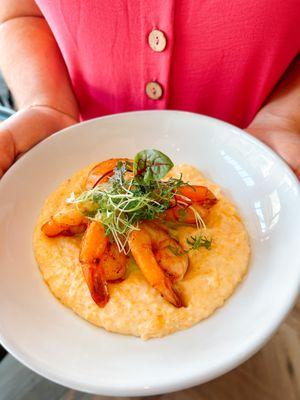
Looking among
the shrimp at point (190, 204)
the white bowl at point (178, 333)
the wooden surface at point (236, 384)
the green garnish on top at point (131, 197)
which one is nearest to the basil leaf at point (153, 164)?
the green garnish on top at point (131, 197)

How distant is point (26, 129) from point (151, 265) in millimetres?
788

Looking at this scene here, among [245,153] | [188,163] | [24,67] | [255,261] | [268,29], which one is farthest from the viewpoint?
[24,67]

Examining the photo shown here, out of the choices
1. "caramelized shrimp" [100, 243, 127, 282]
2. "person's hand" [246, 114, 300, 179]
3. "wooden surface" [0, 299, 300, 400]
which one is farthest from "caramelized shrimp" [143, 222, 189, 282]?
"person's hand" [246, 114, 300, 179]

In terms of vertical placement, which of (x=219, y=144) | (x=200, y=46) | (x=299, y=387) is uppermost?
(x=200, y=46)

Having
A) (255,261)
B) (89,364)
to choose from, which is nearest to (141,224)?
(255,261)

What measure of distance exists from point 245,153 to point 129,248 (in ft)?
1.92

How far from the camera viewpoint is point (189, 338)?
1192 mm

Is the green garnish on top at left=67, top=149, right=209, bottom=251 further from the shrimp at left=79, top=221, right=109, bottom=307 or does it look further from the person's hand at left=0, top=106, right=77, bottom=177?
the person's hand at left=0, top=106, right=77, bottom=177

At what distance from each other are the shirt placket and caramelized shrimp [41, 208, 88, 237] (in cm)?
60

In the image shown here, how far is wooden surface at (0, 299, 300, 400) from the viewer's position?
1.35 metres

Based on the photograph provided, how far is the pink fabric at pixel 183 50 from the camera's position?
4.77ft

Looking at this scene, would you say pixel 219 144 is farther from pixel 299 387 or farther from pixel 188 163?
pixel 299 387

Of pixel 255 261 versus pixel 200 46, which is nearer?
pixel 255 261

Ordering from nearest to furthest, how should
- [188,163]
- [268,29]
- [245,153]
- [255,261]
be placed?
[255,261] → [268,29] → [245,153] → [188,163]
